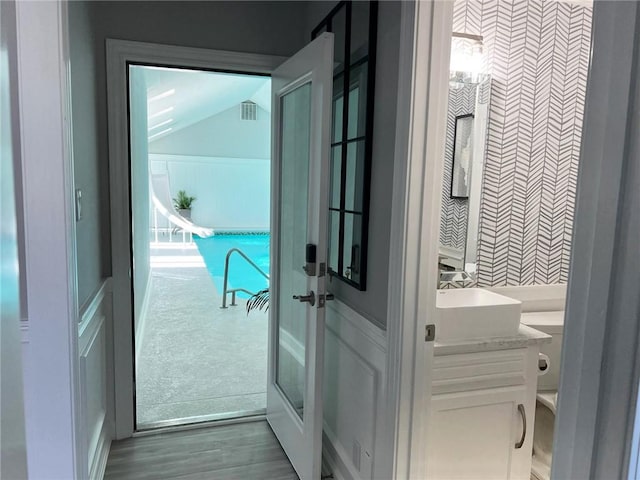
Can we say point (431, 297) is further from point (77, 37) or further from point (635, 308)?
point (77, 37)

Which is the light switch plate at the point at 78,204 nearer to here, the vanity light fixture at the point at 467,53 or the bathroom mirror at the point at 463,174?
the bathroom mirror at the point at 463,174

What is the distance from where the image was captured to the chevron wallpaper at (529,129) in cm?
227

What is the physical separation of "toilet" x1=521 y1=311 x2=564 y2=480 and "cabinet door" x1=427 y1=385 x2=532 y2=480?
1.13 feet

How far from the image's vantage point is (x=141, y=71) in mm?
4723

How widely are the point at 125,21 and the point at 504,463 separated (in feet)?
8.69

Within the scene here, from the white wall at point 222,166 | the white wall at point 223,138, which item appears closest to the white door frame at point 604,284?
the white wall at point 223,138

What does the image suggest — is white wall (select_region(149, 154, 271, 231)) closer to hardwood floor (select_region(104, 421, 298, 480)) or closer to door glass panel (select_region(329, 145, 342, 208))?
hardwood floor (select_region(104, 421, 298, 480))

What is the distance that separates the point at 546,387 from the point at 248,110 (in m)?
12.1

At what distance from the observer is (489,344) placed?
1.78 metres

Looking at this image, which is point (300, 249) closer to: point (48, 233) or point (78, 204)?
point (78, 204)

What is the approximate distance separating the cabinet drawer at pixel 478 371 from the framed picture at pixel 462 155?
0.89m

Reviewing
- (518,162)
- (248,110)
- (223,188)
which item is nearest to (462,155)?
(518,162)

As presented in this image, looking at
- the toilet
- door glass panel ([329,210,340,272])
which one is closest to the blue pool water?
door glass panel ([329,210,340,272])

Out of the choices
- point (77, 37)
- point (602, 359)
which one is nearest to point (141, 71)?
point (77, 37)
